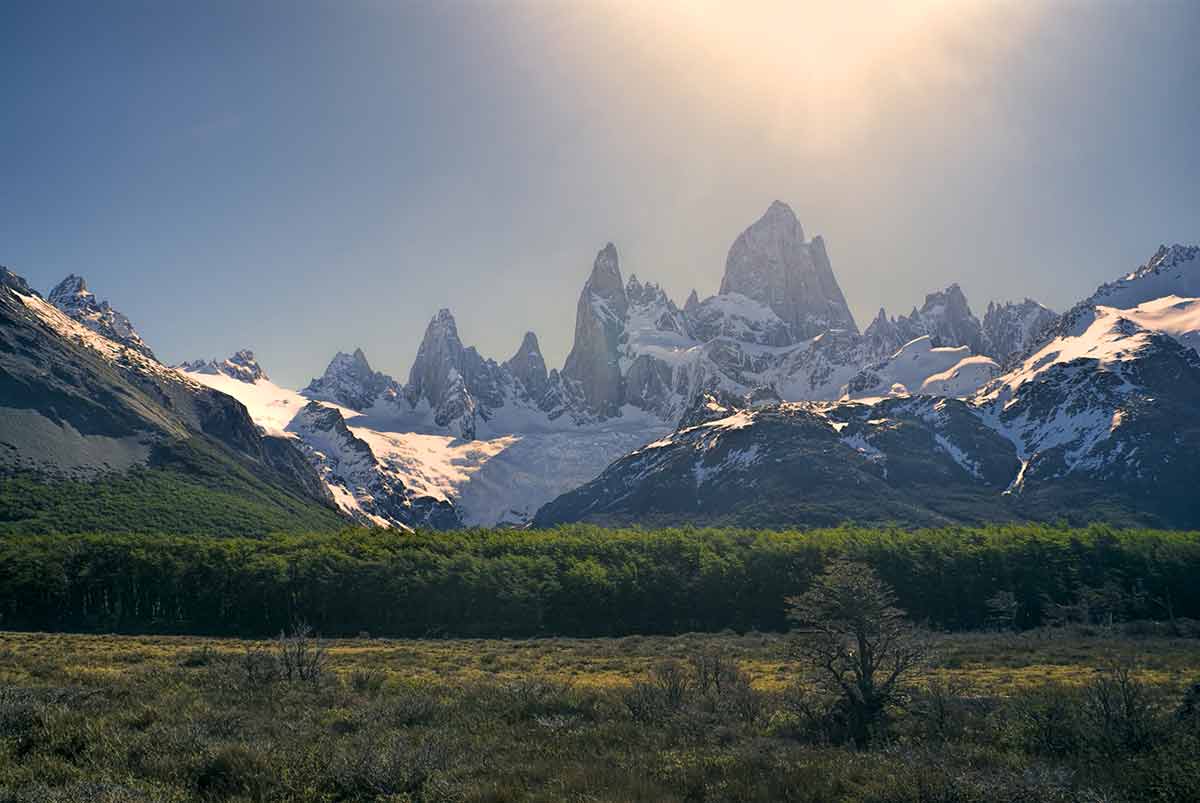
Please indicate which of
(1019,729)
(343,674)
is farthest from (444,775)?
(343,674)

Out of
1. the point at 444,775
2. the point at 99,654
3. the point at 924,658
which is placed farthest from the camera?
the point at 99,654

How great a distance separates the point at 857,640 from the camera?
95.6 ft

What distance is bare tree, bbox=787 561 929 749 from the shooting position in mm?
27188

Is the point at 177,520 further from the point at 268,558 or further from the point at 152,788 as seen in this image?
the point at 152,788

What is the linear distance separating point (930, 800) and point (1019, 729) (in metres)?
9.46

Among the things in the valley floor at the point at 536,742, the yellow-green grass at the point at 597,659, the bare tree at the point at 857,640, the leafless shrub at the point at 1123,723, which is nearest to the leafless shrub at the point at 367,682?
the valley floor at the point at 536,742

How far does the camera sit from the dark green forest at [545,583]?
9312 cm

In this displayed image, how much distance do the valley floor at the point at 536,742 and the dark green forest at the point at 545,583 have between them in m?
56.2

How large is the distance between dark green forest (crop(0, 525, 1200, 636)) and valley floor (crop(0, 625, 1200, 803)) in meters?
56.2

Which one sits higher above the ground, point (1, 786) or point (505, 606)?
point (1, 786)

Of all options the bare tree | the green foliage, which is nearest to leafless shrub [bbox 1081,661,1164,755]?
the bare tree

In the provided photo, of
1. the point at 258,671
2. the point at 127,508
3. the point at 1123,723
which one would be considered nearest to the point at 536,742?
the point at 1123,723

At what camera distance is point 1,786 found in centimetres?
1598

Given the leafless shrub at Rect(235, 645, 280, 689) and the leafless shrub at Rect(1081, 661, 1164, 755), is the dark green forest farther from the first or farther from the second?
the leafless shrub at Rect(1081, 661, 1164, 755)
